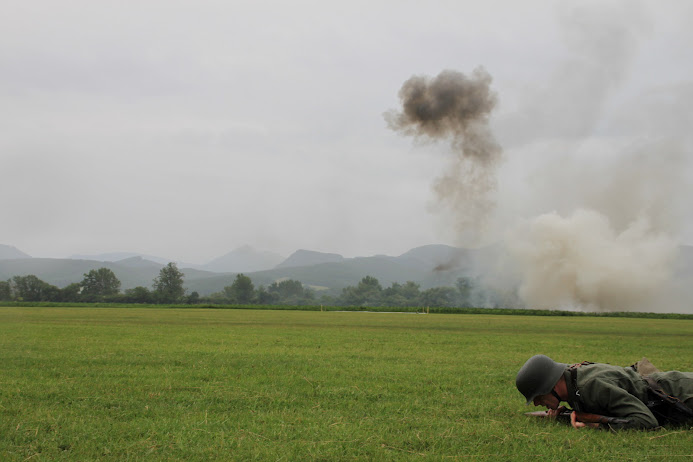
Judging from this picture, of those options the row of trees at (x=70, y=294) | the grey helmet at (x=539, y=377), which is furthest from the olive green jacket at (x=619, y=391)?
the row of trees at (x=70, y=294)

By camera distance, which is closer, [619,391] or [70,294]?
→ [619,391]

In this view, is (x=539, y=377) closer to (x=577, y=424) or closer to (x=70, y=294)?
(x=577, y=424)

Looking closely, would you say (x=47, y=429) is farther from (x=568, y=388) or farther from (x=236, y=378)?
(x=568, y=388)

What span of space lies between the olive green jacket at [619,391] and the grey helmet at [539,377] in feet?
0.86

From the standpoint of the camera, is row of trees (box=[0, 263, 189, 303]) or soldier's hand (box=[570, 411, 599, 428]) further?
row of trees (box=[0, 263, 189, 303])

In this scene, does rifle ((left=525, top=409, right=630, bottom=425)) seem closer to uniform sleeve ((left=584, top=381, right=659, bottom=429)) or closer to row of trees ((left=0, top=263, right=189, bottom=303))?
uniform sleeve ((left=584, top=381, right=659, bottom=429))

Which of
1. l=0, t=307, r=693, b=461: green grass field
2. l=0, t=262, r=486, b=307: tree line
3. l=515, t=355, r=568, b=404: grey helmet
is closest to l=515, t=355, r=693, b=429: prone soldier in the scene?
l=515, t=355, r=568, b=404: grey helmet

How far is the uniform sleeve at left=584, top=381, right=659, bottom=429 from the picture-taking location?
637 cm

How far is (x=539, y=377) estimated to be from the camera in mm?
6555

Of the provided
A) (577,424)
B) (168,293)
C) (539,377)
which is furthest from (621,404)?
(168,293)

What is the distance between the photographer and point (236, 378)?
10.2 metres

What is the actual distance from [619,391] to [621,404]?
0.56 ft

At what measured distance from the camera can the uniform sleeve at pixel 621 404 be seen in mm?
6371

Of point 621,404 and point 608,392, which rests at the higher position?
point 608,392
